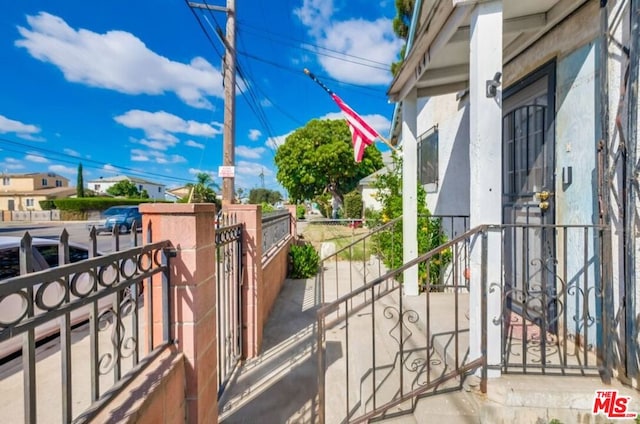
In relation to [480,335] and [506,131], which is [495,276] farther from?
[506,131]

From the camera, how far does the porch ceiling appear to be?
2457mm

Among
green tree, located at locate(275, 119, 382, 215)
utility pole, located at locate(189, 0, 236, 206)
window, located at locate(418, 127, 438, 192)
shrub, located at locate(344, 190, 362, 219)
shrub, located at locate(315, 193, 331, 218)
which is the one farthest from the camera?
shrub, located at locate(315, 193, 331, 218)

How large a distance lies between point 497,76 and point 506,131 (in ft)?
5.77

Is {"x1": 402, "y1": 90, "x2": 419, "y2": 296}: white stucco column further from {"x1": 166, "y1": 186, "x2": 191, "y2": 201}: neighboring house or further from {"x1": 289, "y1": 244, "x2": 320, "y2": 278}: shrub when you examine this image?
{"x1": 166, "y1": 186, "x2": 191, "y2": 201}: neighboring house

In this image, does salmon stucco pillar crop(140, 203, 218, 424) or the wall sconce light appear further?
the wall sconce light

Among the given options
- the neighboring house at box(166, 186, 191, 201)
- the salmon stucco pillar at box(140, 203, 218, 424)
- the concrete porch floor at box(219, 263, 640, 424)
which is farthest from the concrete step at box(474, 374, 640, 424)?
the neighboring house at box(166, 186, 191, 201)

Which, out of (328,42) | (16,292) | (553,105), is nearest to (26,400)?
(16,292)

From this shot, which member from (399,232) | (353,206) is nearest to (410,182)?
(399,232)

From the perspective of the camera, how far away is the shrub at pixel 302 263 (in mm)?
6348

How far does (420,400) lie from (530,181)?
2325 millimetres

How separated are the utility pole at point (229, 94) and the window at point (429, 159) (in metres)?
4.07

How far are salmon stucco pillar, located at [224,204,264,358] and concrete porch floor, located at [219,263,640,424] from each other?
183 millimetres

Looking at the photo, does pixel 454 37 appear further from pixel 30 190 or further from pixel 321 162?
pixel 30 190

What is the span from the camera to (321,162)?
22.6 meters
